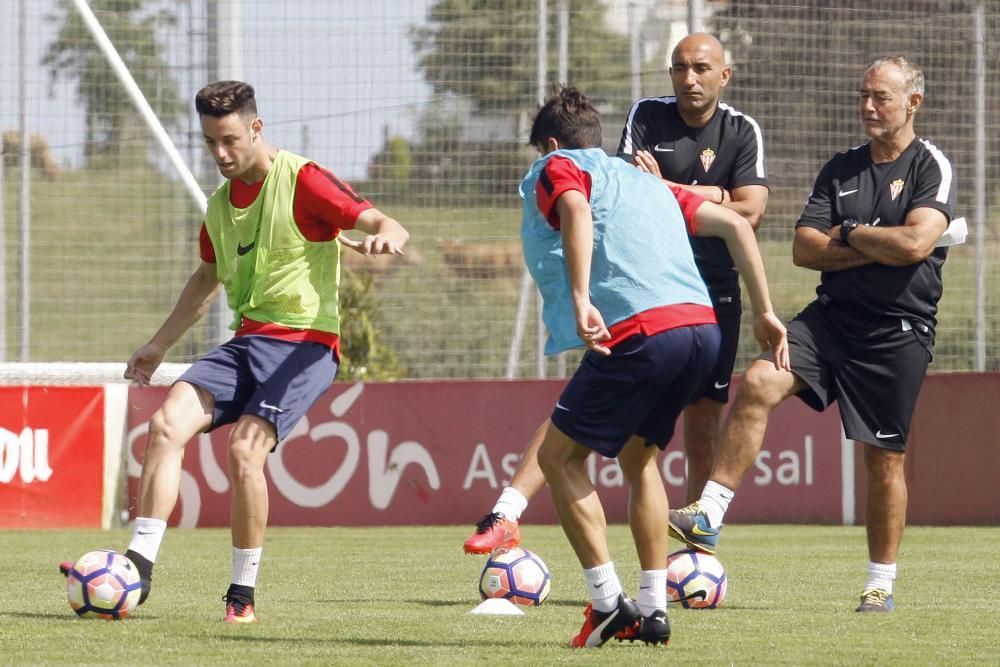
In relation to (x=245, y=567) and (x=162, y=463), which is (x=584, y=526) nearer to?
(x=245, y=567)

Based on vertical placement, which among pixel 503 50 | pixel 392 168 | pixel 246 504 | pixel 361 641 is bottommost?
pixel 361 641

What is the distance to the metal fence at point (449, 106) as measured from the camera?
1377 centimetres

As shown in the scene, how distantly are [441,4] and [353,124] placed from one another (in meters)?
1.32

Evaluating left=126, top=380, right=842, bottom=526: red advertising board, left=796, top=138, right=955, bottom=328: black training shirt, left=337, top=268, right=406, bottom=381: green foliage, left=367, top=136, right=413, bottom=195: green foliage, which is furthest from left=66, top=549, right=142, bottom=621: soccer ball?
left=337, top=268, right=406, bottom=381: green foliage

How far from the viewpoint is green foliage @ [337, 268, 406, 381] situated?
53.6ft

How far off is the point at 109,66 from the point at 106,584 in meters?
8.75

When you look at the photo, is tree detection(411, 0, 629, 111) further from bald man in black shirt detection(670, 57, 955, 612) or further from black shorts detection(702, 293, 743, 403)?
bald man in black shirt detection(670, 57, 955, 612)

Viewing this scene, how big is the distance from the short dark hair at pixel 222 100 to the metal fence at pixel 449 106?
718 centimetres

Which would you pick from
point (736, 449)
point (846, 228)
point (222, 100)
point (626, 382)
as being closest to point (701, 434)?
point (736, 449)

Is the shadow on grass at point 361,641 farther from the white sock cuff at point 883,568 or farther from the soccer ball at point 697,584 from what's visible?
the white sock cuff at point 883,568

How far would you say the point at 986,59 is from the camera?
45.6 ft

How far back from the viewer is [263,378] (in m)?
6.27

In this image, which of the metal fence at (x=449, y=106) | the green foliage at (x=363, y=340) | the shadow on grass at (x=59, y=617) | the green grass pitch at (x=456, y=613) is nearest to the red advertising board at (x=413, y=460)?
the metal fence at (x=449, y=106)

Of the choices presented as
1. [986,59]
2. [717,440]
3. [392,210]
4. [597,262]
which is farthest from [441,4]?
[597,262]
